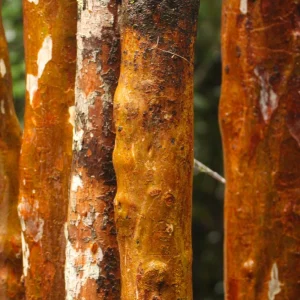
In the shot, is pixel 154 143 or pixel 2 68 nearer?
pixel 154 143

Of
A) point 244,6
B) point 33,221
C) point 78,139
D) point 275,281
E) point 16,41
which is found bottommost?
point 275,281

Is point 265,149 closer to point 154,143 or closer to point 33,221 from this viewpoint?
point 154,143

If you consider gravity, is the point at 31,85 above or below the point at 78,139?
above

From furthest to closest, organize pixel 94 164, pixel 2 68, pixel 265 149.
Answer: pixel 2 68
pixel 265 149
pixel 94 164

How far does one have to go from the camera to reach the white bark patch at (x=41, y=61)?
2.99m

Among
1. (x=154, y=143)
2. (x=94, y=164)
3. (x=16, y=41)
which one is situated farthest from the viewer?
(x=16, y=41)

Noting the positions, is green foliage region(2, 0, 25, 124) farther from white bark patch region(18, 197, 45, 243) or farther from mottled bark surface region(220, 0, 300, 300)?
mottled bark surface region(220, 0, 300, 300)

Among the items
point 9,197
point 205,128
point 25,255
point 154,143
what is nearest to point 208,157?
point 205,128

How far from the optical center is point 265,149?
2.88 metres

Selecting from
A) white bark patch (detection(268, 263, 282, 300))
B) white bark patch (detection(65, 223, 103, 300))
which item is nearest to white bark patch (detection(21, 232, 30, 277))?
white bark patch (detection(65, 223, 103, 300))

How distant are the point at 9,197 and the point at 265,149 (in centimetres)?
127

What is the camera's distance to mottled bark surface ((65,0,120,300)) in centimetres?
241

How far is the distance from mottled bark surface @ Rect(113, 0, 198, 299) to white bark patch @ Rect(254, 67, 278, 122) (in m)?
0.81

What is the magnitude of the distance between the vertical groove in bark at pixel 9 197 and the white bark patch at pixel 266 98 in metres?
1.20
